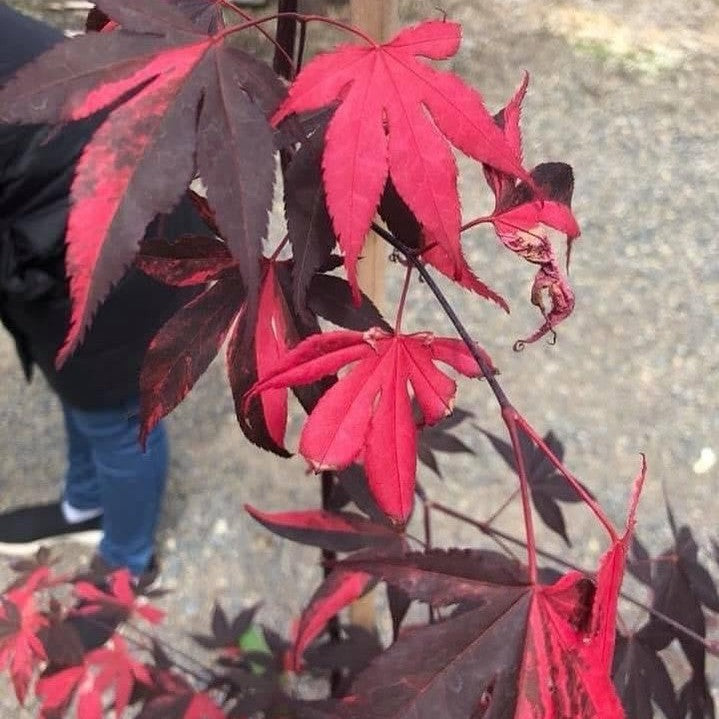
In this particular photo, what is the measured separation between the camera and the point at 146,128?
35 centimetres

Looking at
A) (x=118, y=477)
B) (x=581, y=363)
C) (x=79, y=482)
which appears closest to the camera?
(x=118, y=477)

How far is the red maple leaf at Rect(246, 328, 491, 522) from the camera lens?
404 millimetres

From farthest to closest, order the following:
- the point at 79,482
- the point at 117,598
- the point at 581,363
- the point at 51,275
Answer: the point at 581,363 → the point at 79,482 → the point at 51,275 → the point at 117,598

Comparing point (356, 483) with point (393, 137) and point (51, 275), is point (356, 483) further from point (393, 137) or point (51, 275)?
point (51, 275)

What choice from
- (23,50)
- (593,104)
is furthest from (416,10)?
(23,50)

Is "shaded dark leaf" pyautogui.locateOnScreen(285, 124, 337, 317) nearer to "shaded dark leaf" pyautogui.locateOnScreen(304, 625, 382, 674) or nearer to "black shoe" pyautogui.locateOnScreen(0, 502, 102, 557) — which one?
"shaded dark leaf" pyautogui.locateOnScreen(304, 625, 382, 674)

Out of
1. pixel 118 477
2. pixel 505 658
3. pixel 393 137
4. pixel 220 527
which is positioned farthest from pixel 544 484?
pixel 220 527

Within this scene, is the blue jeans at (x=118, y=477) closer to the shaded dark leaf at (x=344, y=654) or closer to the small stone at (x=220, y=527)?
the small stone at (x=220, y=527)

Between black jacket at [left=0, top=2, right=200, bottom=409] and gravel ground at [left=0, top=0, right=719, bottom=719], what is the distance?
458mm

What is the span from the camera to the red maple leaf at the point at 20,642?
88 centimetres

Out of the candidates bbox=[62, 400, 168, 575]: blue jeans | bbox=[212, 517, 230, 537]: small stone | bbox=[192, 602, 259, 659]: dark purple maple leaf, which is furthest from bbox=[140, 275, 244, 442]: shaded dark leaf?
bbox=[212, 517, 230, 537]: small stone

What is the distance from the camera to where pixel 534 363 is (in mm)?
2035

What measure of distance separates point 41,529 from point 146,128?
149 centimetres

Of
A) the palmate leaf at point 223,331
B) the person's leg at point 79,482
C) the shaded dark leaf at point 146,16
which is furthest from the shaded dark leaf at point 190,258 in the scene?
the person's leg at point 79,482
